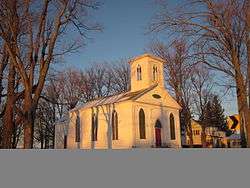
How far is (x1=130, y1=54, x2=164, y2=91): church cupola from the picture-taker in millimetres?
35156

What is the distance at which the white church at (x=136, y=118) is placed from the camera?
3069 cm

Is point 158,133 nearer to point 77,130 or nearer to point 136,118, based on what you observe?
point 136,118

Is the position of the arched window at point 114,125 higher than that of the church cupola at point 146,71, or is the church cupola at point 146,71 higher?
the church cupola at point 146,71

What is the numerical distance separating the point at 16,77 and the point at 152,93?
19.2m

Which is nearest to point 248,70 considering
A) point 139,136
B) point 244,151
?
point 244,151

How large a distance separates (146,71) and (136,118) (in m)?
7.12

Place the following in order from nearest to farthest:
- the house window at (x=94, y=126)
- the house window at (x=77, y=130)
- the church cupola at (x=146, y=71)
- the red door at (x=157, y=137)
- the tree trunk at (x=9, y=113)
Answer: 1. the tree trunk at (x=9, y=113)
2. the red door at (x=157, y=137)
3. the house window at (x=94, y=126)
4. the church cupola at (x=146, y=71)
5. the house window at (x=77, y=130)

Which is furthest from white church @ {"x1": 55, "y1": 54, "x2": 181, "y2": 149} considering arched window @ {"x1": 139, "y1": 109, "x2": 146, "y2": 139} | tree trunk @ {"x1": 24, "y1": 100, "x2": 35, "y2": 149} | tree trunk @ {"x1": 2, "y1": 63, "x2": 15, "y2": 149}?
tree trunk @ {"x1": 24, "y1": 100, "x2": 35, "y2": 149}

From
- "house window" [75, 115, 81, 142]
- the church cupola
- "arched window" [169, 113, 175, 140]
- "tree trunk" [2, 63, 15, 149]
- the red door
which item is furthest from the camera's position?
"house window" [75, 115, 81, 142]

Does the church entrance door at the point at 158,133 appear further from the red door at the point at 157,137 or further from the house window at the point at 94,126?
the house window at the point at 94,126

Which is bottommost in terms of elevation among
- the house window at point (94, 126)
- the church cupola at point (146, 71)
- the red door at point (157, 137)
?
the red door at point (157, 137)

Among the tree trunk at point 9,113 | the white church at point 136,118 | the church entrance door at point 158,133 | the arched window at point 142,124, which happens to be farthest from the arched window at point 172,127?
the tree trunk at point 9,113

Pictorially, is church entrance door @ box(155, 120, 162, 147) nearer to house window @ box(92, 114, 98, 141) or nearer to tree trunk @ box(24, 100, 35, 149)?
house window @ box(92, 114, 98, 141)

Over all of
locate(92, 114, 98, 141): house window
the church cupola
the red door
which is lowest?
the red door
